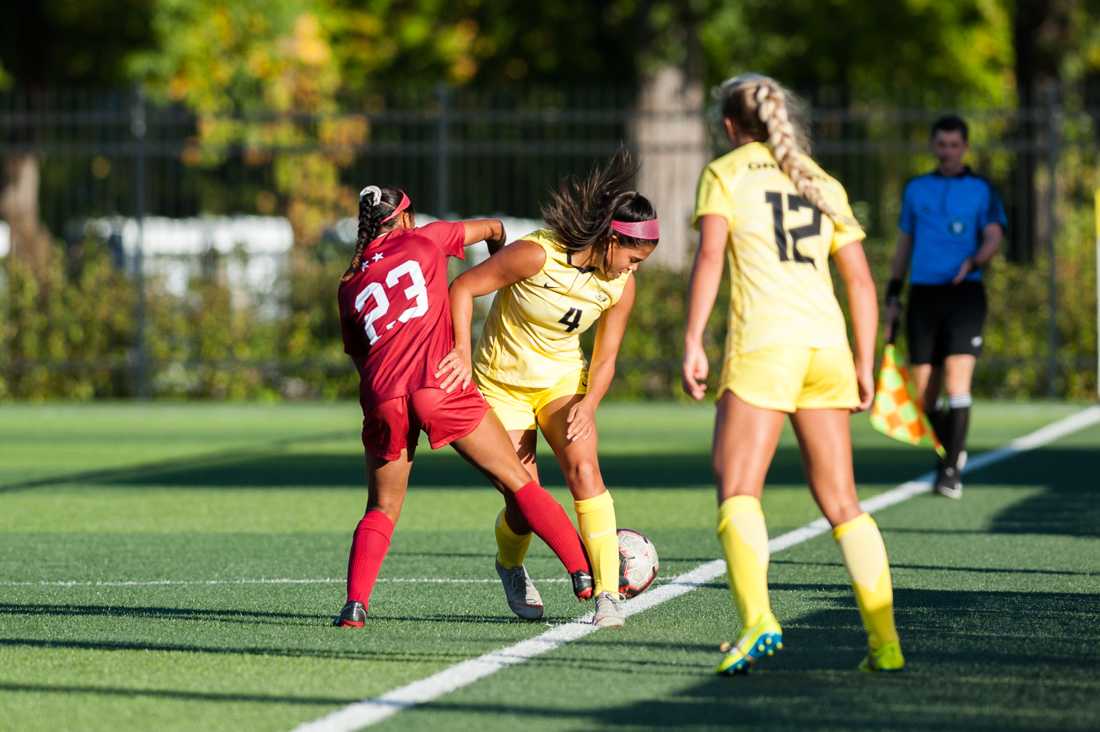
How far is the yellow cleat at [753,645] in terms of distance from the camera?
6.05 metres

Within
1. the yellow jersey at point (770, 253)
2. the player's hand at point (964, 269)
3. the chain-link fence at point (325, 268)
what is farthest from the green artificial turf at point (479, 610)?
the chain-link fence at point (325, 268)

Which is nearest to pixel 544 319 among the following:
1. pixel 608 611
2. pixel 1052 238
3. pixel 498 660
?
pixel 608 611

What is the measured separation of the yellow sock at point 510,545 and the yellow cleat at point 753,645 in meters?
1.62

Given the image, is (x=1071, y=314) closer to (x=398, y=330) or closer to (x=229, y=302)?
(x=229, y=302)

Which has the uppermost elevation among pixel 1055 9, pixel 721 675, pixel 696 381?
pixel 1055 9

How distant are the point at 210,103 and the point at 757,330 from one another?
2543 centimetres

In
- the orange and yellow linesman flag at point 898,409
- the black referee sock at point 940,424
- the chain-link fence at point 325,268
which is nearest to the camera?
the orange and yellow linesman flag at point 898,409

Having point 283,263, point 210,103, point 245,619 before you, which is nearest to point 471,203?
point 210,103

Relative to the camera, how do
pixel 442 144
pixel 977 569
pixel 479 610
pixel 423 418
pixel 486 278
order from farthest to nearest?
pixel 442 144 < pixel 977 569 < pixel 479 610 < pixel 486 278 < pixel 423 418

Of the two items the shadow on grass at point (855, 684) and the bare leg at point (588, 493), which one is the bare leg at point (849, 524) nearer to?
the shadow on grass at point (855, 684)

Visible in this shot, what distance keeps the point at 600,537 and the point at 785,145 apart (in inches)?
75.3

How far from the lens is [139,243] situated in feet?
74.5

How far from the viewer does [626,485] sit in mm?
13523

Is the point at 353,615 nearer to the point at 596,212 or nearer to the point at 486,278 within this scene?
the point at 486,278
